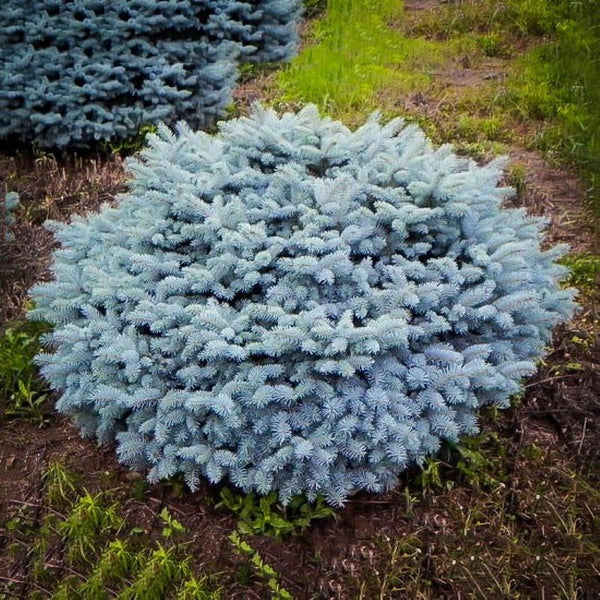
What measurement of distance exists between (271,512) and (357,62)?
4.29 m

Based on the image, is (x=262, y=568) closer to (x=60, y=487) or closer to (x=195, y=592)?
(x=195, y=592)

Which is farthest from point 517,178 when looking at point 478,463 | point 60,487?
point 60,487

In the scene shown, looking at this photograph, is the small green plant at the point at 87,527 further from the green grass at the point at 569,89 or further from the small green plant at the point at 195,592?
the green grass at the point at 569,89

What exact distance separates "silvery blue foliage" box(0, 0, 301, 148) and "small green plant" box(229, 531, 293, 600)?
3161 mm

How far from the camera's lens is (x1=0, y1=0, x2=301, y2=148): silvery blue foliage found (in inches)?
190

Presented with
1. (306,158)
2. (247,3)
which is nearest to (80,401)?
(306,158)

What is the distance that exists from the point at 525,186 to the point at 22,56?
3.21 metres

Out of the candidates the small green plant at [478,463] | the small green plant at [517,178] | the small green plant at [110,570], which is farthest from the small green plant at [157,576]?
the small green plant at [517,178]

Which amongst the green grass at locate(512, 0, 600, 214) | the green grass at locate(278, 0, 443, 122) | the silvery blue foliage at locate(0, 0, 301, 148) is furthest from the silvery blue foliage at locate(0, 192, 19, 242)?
the green grass at locate(512, 0, 600, 214)

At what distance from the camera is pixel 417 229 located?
2.84 meters

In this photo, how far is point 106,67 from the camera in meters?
4.81

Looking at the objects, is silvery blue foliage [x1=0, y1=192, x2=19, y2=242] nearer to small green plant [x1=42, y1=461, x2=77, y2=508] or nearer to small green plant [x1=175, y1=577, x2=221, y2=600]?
small green plant [x1=42, y1=461, x2=77, y2=508]

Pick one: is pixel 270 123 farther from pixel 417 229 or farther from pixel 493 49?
pixel 493 49

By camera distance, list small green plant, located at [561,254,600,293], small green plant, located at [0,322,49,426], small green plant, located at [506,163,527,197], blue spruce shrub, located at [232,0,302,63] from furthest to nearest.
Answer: blue spruce shrub, located at [232,0,302,63]
small green plant, located at [506,163,527,197]
small green plant, located at [561,254,600,293]
small green plant, located at [0,322,49,426]
